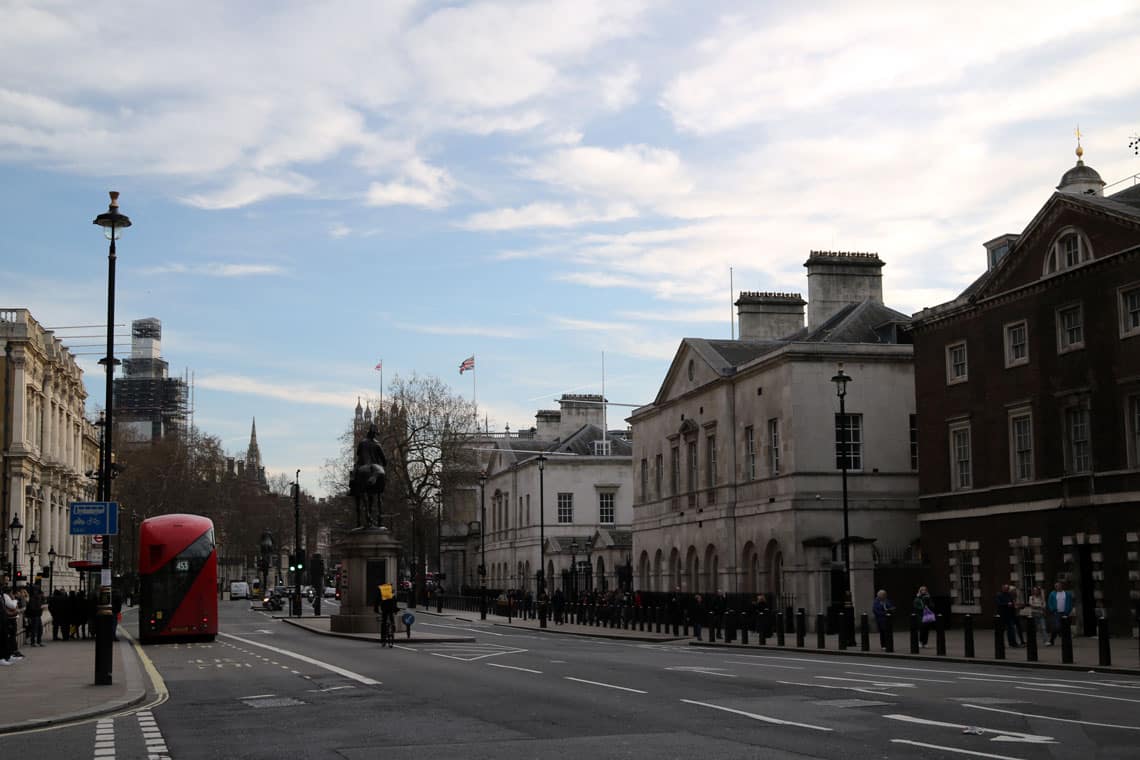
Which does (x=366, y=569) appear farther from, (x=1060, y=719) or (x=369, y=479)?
(x=1060, y=719)

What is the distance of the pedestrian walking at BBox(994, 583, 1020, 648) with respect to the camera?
30.8 metres

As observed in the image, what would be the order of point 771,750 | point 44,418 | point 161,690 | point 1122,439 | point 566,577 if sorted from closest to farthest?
point 771,750 → point 161,690 → point 1122,439 → point 566,577 → point 44,418

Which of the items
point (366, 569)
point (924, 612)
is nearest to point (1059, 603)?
point (924, 612)

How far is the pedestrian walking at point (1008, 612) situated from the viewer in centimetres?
3080

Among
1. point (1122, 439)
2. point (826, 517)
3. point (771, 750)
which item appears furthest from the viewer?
point (826, 517)

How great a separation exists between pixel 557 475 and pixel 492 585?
15.2 m

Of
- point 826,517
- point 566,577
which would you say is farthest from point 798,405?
point 566,577

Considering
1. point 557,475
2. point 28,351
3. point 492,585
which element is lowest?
point 492,585

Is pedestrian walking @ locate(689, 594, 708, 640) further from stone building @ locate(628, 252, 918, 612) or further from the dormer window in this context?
the dormer window

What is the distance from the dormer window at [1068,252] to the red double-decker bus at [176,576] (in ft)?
82.7

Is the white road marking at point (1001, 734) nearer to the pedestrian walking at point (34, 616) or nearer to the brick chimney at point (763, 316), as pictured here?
the pedestrian walking at point (34, 616)

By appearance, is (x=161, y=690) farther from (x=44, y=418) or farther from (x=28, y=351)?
(x=44, y=418)

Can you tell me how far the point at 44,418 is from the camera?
81375mm

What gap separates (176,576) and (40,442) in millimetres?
47878
